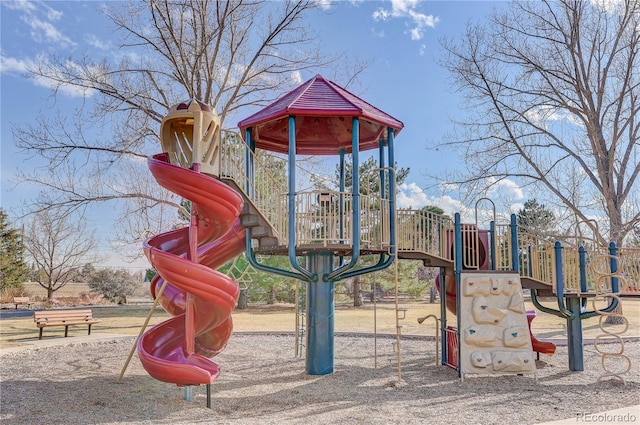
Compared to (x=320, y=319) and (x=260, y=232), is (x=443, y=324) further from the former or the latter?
(x=260, y=232)

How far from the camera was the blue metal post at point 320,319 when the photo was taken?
32.6 ft

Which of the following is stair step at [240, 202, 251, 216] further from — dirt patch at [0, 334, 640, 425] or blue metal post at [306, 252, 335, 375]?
dirt patch at [0, 334, 640, 425]

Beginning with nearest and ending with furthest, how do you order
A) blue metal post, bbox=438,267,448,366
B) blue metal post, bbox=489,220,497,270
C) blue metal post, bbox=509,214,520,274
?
blue metal post, bbox=509,214,520,274
blue metal post, bbox=489,220,497,270
blue metal post, bbox=438,267,448,366

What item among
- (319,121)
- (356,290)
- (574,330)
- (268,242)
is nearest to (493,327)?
(574,330)

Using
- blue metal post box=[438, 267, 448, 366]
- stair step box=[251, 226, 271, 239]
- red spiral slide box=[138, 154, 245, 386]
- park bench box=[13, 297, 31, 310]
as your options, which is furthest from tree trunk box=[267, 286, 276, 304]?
red spiral slide box=[138, 154, 245, 386]

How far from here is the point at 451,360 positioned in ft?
35.1

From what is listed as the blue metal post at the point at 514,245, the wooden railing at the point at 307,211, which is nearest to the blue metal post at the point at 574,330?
the blue metal post at the point at 514,245

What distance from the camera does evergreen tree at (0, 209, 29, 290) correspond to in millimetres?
36188

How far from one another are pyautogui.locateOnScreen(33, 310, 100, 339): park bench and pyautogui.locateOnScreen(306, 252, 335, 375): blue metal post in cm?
934

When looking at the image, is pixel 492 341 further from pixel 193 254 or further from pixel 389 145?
pixel 193 254

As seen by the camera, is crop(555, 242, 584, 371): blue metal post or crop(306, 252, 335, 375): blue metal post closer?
crop(306, 252, 335, 375): blue metal post

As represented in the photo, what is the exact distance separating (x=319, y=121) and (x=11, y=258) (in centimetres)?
3473

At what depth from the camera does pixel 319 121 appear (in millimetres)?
11586

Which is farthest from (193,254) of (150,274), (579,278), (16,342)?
(150,274)
